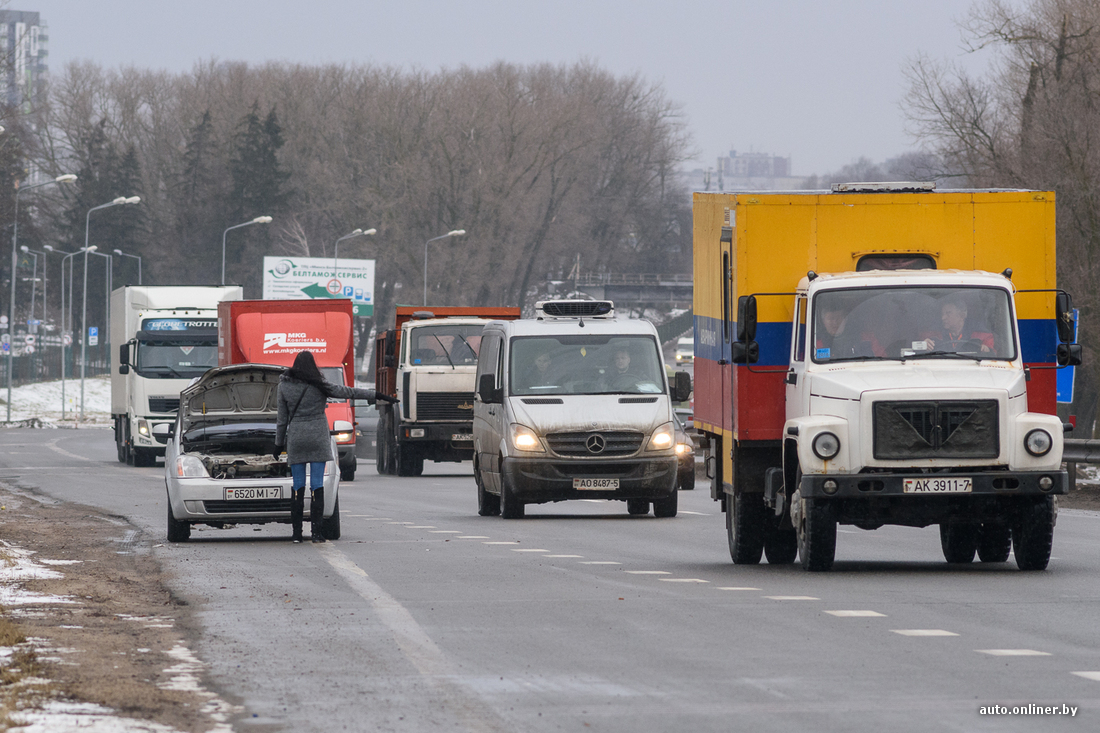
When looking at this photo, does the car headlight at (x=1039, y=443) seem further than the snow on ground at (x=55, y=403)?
No

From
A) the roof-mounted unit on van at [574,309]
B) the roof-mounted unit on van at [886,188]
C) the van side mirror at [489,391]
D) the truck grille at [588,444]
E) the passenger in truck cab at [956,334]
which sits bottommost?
the truck grille at [588,444]

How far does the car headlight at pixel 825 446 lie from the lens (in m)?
13.3

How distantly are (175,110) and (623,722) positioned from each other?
100761 mm

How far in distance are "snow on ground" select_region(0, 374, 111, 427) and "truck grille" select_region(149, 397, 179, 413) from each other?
34060 mm

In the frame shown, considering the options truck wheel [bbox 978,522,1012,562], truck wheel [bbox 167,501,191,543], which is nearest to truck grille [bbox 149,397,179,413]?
truck wheel [bbox 167,501,191,543]

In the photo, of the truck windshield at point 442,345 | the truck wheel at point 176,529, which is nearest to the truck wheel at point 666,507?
the truck wheel at point 176,529

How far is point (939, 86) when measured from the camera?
166ft

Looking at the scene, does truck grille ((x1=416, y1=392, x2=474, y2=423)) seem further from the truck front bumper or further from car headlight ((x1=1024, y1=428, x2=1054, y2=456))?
car headlight ((x1=1024, y1=428, x2=1054, y2=456))

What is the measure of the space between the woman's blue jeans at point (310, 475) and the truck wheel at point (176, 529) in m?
1.22

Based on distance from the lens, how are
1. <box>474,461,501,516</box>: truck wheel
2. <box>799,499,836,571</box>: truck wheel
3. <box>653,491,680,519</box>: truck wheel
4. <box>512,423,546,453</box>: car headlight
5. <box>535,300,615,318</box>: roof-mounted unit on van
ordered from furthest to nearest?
<box>535,300,615,318</box>: roof-mounted unit on van, <box>474,461,501,516</box>: truck wheel, <box>653,491,680,519</box>: truck wheel, <box>512,423,546,453</box>: car headlight, <box>799,499,836,571</box>: truck wheel

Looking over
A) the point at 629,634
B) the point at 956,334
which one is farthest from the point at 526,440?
the point at 629,634

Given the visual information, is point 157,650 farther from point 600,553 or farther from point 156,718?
point 600,553

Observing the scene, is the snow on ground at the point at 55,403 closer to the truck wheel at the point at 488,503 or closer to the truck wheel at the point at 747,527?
the truck wheel at the point at 488,503

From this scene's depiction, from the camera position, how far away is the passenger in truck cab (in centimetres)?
1384
